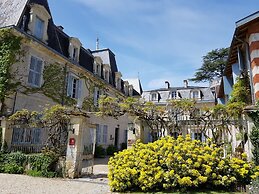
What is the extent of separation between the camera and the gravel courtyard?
5777 millimetres

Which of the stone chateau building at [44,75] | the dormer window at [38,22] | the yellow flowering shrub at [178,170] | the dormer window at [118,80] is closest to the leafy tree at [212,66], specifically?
the dormer window at [118,80]

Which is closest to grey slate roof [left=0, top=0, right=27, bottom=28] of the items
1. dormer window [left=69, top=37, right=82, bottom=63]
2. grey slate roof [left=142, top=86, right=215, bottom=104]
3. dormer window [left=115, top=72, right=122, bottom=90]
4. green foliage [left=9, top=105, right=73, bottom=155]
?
dormer window [left=69, top=37, right=82, bottom=63]

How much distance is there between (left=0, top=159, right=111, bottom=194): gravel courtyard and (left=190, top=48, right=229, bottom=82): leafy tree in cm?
2341

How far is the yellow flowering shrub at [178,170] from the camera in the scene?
218 inches

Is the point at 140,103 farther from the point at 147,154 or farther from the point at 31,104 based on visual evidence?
the point at 31,104

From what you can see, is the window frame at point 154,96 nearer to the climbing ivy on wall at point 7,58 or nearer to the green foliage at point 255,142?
the climbing ivy on wall at point 7,58

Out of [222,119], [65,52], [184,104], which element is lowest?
[222,119]

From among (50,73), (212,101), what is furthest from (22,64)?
Result: (212,101)

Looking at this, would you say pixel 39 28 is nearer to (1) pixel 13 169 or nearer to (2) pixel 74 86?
(2) pixel 74 86

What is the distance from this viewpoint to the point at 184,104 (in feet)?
27.0

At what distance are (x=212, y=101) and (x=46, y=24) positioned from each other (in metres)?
23.6

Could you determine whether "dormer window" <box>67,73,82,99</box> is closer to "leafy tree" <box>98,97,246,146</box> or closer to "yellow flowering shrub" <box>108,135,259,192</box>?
"leafy tree" <box>98,97,246,146</box>

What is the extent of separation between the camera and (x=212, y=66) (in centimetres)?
2700

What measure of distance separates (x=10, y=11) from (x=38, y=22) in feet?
4.66
